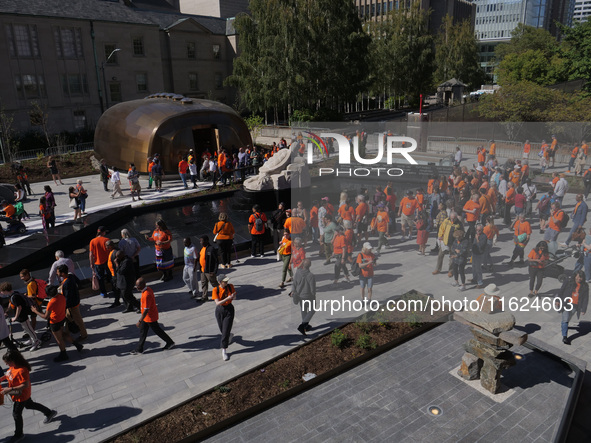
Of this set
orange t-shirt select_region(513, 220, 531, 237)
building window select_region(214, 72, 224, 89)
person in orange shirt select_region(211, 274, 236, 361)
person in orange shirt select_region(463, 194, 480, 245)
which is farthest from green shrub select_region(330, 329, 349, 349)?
building window select_region(214, 72, 224, 89)

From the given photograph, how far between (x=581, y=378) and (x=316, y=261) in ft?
24.3

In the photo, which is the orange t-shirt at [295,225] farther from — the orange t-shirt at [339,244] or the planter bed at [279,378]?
the planter bed at [279,378]

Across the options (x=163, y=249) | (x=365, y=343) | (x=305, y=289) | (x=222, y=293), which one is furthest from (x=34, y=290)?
(x=365, y=343)

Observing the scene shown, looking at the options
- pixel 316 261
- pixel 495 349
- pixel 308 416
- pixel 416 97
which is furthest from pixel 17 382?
pixel 416 97

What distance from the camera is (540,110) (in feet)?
99.6

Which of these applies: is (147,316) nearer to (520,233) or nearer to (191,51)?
(520,233)

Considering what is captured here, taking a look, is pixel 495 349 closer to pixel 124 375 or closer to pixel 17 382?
pixel 124 375

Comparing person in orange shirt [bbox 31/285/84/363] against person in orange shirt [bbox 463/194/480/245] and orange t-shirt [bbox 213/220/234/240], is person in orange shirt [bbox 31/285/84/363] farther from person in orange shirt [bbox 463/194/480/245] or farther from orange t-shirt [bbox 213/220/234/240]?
person in orange shirt [bbox 463/194/480/245]

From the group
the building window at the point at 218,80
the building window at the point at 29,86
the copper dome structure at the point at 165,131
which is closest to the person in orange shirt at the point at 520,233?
the copper dome structure at the point at 165,131

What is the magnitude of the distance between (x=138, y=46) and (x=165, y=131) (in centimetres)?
2198

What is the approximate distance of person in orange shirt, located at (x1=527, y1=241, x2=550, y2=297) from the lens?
34.1 feet

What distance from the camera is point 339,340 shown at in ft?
29.9

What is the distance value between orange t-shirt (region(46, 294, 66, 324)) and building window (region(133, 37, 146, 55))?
38.8 m

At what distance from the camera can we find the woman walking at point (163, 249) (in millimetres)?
11859
